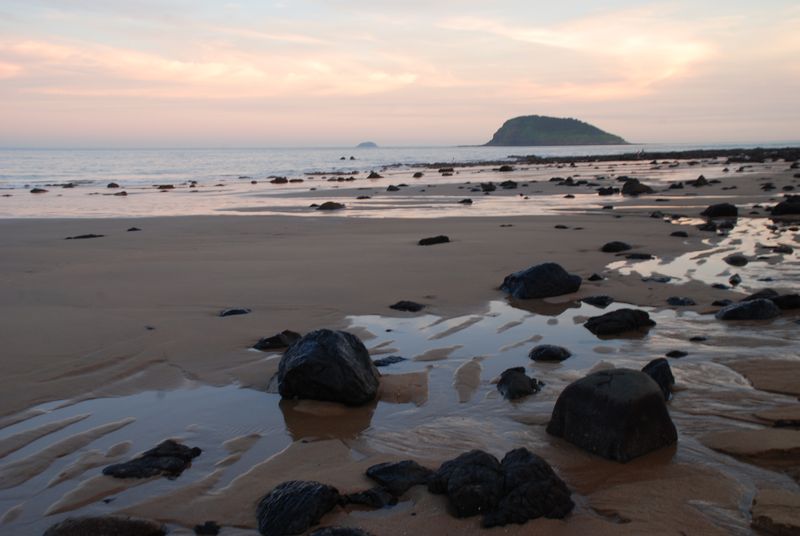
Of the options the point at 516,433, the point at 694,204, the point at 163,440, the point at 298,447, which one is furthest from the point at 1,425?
the point at 694,204

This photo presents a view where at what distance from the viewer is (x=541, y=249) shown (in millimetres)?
11133

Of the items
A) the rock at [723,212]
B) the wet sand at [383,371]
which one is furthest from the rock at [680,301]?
the rock at [723,212]

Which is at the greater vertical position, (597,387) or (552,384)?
(597,387)

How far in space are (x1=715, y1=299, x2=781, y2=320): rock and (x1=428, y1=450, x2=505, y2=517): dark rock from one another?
4.15 metres

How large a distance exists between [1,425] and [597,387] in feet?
12.4

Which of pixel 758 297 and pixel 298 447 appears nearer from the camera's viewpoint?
pixel 298 447

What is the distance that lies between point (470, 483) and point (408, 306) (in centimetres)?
410

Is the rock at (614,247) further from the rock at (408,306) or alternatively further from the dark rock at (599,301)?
the rock at (408,306)

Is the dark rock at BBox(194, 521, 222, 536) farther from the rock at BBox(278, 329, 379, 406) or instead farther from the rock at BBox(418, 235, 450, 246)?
the rock at BBox(418, 235, 450, 246)

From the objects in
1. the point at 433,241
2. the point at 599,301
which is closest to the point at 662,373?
the point at 599,301

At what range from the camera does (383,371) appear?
5.40m

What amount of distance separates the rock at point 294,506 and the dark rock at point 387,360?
84.5 inches

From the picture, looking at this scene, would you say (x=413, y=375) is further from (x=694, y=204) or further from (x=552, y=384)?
(x=694, y=204)

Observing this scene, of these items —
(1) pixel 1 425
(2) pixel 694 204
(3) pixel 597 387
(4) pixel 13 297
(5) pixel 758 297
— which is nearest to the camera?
(3) pixel 597 387
